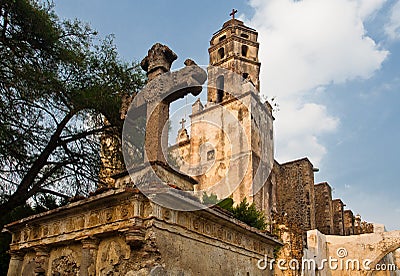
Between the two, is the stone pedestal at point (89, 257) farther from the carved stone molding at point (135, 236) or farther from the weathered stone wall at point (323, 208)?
the weathered stone wall at point (323, 208)

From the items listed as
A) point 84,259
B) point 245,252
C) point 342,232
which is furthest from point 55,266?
point 342,232

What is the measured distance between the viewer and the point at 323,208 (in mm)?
27266

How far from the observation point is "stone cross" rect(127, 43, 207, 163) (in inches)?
248

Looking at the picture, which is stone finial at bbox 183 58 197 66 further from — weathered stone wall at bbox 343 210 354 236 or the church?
weathered stone wall at bbox 343 210 354 236

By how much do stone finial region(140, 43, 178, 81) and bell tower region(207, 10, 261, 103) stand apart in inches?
630

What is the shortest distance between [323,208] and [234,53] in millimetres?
12281

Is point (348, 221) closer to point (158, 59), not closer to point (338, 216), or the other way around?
point (338, 216)

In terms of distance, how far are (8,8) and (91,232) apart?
6093 millimetres

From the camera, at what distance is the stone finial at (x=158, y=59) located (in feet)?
22.0

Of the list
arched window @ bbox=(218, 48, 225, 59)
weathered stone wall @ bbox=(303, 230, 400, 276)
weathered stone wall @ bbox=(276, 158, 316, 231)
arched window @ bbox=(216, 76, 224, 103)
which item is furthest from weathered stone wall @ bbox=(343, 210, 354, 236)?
arched window @ bbox=(218, 48, 225, 59)

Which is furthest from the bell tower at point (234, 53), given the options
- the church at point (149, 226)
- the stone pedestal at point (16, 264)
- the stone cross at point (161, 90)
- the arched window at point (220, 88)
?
the stone pedestal at point (16, 264)

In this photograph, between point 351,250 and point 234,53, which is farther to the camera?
point 234,53

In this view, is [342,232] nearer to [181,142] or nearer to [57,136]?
[181,142]

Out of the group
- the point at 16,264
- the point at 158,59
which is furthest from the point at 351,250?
the point at 16,264
